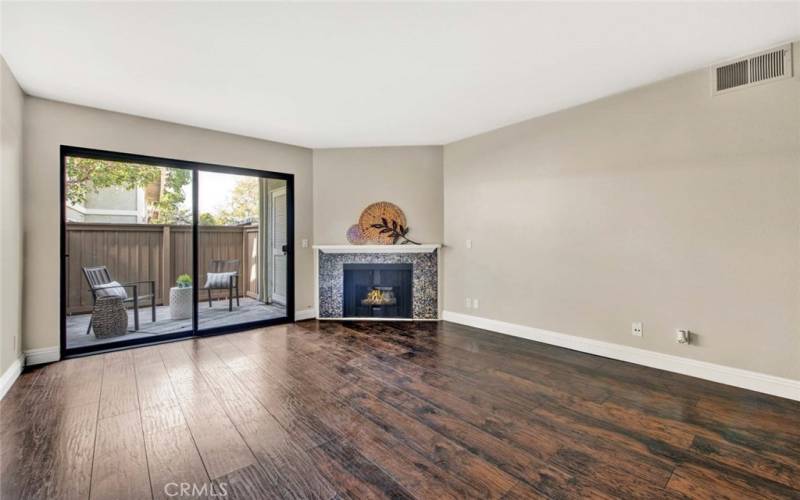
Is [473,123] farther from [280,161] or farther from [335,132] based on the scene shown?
[280,161]

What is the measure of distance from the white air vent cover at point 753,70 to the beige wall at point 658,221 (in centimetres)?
6

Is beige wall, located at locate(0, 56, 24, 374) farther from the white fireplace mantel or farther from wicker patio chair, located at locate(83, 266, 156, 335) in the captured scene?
the white fireplace mantel

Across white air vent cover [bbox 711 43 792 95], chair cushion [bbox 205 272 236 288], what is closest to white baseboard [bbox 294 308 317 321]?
chair cushion [bbox 205 272 236 288]

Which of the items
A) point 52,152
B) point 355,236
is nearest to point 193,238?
point 52,152

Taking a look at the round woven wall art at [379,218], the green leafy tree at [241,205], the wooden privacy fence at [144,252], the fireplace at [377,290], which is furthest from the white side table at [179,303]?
the round woven wall art at [379,218]

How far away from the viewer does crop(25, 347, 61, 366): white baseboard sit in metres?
3.13

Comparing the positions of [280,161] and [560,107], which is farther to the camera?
[280,161]

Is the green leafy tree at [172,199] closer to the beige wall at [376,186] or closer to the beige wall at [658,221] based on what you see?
the beige wall at [376,186]

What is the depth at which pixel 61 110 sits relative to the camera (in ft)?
10.8

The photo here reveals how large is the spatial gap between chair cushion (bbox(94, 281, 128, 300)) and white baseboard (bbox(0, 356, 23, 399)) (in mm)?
956

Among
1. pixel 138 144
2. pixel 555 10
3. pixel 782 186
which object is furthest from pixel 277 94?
pixel 782 186

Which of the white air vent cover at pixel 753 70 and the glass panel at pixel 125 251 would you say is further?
the glass panel at pixel 125 251

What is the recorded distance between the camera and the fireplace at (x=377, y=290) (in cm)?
496

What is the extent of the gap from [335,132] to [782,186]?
422 centimetres
